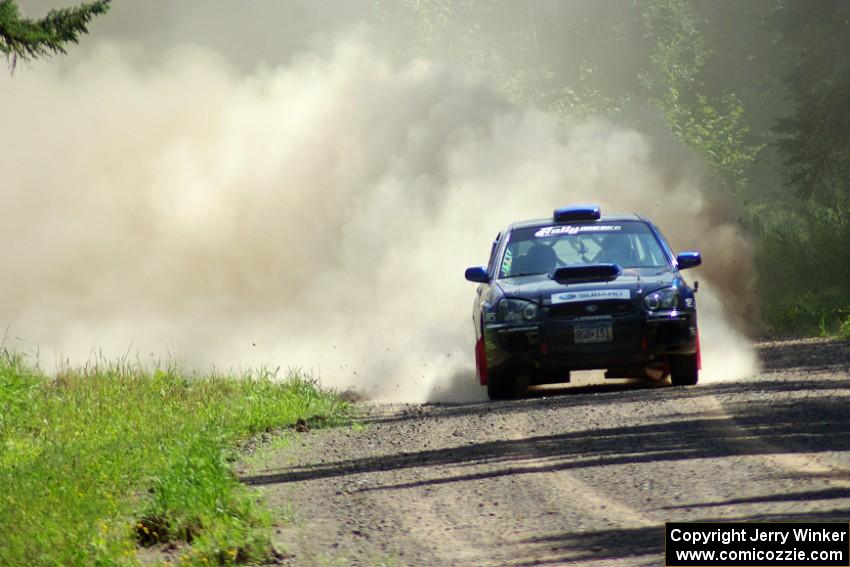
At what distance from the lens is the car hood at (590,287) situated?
51.5 feet

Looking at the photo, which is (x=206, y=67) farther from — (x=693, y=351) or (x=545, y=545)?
(x=545, y=545)

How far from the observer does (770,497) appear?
30.7 feet

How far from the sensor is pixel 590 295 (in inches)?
618

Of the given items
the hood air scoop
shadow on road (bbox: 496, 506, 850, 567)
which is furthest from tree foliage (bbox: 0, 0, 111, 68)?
shadow on road (bbox: 496, 506, 850, 567)

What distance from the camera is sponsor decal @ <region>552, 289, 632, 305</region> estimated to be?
51.4 feet

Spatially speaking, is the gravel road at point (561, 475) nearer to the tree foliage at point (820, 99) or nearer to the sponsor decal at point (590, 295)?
the sponsor decal at point (590, 295)

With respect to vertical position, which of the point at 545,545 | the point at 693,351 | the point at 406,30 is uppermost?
the point at 406,30

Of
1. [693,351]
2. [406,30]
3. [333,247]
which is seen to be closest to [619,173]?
[333,247]

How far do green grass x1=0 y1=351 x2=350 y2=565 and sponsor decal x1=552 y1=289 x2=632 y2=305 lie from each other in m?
2.30

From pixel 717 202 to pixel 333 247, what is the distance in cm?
688

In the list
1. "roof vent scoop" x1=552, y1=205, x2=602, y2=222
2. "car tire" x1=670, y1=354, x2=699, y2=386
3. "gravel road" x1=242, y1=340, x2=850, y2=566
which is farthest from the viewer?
"roof vent scoop" x1=552, y1=205, x2=602, y2=222

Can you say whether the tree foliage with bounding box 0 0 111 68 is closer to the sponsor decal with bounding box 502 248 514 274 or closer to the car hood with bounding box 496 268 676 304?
the sponsor decal with bounding box 502 248 514 274

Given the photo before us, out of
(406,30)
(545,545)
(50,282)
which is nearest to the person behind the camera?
(545,545)

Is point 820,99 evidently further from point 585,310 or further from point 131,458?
point 131,458
